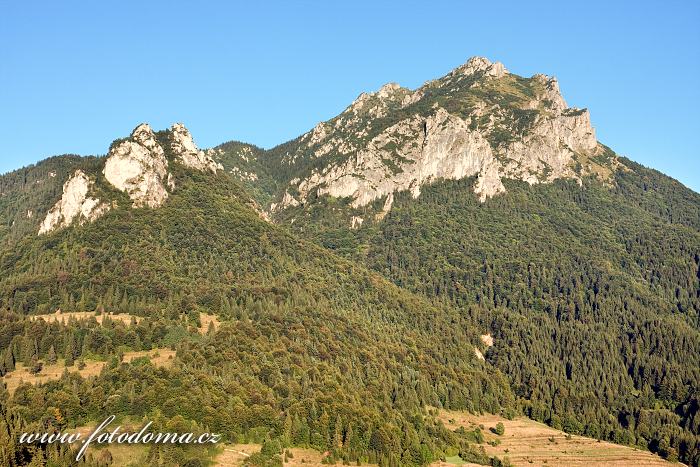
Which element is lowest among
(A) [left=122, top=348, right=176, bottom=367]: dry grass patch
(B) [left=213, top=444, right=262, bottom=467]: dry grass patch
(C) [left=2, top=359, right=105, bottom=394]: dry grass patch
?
(B) [left=213, top=444, right=262, bottom=467]: dry grass patch

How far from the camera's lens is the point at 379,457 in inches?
6644

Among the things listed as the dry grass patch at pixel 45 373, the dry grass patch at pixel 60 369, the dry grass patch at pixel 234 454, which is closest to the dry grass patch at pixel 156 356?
the dry grass patch at pixel 60 369

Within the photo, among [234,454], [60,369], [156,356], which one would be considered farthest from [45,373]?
[234,454]

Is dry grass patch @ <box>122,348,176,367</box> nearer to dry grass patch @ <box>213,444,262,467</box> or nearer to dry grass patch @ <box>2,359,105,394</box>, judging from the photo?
dry grass patch @ <box>2,359,105,394</box>

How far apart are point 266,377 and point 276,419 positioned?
24374mm

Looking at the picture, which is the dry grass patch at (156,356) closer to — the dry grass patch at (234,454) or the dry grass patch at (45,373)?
the dry grass patch at (45,373)

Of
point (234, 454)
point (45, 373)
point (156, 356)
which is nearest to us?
point (234, 454)

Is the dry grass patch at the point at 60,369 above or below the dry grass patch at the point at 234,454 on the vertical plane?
above

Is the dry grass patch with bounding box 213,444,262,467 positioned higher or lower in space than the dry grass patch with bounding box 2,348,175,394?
lower

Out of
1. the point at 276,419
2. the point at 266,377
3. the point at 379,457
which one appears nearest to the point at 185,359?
the point at 266,377

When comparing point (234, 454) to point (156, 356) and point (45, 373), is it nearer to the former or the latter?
point (156, 356)

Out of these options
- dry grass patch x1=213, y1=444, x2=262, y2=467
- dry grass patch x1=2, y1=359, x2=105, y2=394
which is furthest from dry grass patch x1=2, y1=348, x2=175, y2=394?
dry grass patch x1=213, y1=444, x2=262, y2=467

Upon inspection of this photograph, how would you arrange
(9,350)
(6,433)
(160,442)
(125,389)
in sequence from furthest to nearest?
(9,350), (125,389), (160,442), (6,433)

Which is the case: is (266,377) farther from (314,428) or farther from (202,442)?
(202,442)
